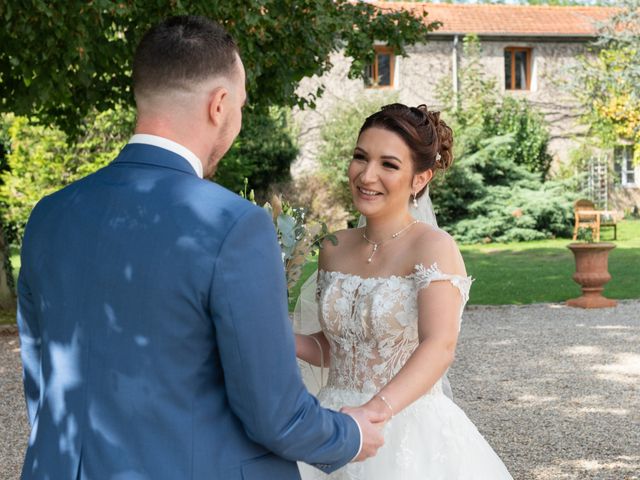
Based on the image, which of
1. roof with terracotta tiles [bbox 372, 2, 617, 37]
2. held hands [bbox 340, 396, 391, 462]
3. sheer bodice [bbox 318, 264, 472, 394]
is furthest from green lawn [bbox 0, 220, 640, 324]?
held hands [bbox 340, 396, 391, 462]

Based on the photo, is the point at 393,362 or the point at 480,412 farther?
the point at 480,412

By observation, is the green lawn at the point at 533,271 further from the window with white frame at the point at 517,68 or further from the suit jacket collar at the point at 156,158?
the suit jacket collar at the point at 156,158

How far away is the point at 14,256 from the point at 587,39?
740 inches

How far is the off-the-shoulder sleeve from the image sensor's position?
9.12 ft

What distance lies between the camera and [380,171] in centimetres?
293

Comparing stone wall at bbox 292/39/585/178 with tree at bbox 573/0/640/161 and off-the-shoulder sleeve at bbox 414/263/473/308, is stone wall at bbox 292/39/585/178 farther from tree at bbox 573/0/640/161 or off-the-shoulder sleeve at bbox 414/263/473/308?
off-the-shoulder sleeve at bbox 414/263/473/308

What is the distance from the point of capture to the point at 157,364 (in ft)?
5.63

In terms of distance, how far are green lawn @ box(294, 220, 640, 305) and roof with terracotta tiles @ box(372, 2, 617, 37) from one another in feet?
25.8

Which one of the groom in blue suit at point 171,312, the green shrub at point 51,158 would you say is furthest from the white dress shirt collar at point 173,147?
the green shrub at point 51,158

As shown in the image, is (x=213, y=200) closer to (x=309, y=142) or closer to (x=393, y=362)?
(x=393, y=362)

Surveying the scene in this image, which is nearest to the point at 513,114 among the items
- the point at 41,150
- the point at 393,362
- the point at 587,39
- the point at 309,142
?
the point at 587,39

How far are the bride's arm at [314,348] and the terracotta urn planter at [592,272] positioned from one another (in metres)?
10.1

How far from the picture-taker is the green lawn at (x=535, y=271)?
14.1m

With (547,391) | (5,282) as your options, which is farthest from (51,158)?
(547,391)
